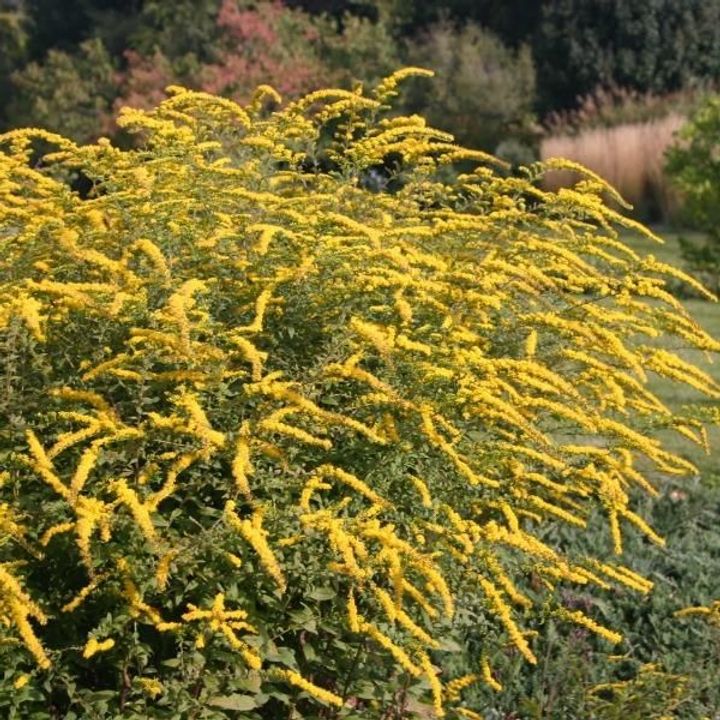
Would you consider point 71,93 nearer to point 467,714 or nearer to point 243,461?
point 467,714

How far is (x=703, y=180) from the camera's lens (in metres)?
11.1

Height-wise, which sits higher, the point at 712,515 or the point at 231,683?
the point at 231,683

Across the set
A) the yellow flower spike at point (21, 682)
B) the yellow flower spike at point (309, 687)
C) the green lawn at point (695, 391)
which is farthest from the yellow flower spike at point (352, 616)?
the green lawn at point (695, 391)

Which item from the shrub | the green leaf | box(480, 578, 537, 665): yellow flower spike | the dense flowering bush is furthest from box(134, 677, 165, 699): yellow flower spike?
the shrub

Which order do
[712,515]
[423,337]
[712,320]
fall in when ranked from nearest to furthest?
[423,337] → [712,515] → [712,320]

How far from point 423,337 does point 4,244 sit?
1.06 metres

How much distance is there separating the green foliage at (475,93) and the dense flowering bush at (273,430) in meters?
17.5

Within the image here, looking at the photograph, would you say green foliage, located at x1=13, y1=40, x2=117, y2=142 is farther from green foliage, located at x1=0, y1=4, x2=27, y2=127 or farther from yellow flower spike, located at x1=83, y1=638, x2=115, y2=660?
yellow flower spike, located at x1=83, y1=638, x2=115, y2=660

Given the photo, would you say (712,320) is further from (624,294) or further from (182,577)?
(182,577)

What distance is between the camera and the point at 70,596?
2855 millimetres

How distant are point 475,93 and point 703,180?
10502 mm

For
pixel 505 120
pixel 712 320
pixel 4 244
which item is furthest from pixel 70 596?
pixel 505 120

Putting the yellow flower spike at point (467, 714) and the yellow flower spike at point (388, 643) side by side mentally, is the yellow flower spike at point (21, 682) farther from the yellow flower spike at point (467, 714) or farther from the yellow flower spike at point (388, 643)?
the yellow flower spike at point (467, 714)

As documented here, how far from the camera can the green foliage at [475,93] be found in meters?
21.1
